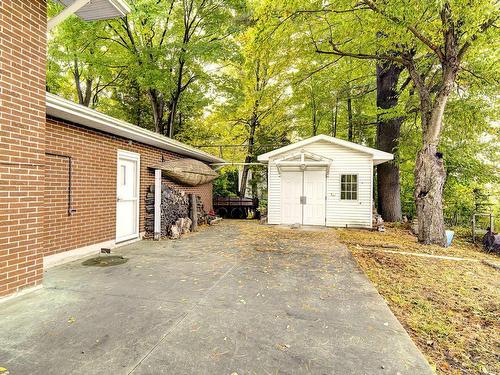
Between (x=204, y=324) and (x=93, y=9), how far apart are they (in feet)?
16.1

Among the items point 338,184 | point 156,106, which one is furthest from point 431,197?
point 156,106

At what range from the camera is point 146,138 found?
21.8 feet

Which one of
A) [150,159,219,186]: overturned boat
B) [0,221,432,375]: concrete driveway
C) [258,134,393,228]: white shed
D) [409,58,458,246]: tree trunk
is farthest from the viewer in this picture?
[258,134,393,228]: white shed

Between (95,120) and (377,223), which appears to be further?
(377,223)

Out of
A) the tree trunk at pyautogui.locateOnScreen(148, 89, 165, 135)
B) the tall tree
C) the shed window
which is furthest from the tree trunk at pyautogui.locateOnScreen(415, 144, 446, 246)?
the tree trunk at pyautogui.locateOnScreen(148, 89, 165, 135)

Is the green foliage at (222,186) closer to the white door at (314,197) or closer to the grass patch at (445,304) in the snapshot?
the white door at (314,197)

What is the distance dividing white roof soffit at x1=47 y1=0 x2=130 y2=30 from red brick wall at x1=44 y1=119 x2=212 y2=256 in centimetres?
190

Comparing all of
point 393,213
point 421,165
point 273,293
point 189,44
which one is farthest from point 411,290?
point 189,44

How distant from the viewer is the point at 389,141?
38.8 ft

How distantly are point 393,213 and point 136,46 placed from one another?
1531 cm

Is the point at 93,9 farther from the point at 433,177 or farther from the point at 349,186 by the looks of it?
the point at 349,186

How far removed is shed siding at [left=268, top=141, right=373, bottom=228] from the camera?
10391 mm

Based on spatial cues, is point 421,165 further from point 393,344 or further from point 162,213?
point 162,213

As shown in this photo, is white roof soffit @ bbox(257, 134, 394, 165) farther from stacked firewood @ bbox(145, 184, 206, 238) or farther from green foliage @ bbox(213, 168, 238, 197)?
green foliage @ bbox(213, 168, 238, 197)
